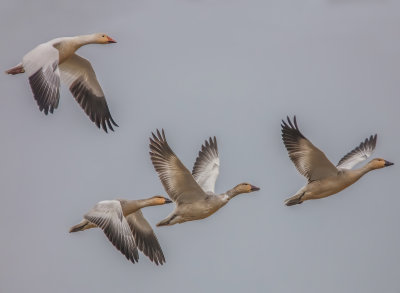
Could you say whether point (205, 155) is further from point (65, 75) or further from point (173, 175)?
point (65, 75)

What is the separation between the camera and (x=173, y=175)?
19328 millimetres

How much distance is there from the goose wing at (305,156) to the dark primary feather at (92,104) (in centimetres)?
341

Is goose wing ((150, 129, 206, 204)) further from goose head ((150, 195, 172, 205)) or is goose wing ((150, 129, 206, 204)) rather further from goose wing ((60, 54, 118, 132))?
goose wing ((60, 54, 118, 132))

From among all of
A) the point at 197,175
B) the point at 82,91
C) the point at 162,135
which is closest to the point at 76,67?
the point at 82,91

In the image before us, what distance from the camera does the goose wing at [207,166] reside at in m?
21.0

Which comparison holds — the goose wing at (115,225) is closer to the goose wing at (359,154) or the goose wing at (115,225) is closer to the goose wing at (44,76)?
the goose wing at (44,76)

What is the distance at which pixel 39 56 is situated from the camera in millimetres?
17594

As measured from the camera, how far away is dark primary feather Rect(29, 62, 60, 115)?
56.2 feet

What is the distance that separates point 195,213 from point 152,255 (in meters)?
1.72

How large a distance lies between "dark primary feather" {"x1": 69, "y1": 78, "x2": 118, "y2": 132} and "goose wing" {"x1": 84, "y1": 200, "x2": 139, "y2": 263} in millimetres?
2154

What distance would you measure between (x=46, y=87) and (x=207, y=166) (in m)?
5.37

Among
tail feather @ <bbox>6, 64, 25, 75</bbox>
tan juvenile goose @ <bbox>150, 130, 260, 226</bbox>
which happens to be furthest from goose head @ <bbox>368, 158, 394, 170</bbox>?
tail feather @ <bbox>6, 64, 25, 75</bbox>

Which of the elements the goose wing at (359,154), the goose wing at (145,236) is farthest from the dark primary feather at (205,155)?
the goose wing at (359,154)

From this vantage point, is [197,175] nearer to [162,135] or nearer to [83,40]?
[162,135]
